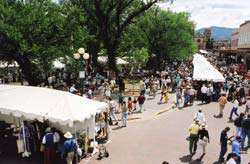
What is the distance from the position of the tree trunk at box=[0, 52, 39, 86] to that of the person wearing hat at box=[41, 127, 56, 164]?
14.1m

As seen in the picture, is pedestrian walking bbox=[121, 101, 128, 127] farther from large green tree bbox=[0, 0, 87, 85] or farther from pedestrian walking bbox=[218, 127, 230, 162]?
large green tree bbox=[0, 0, 87, 85]

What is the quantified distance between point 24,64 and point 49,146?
15.2 meters

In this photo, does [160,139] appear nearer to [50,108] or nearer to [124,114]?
[124,114]

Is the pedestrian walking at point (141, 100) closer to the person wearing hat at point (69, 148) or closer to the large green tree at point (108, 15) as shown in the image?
the person wearing hat at point (69, 148)

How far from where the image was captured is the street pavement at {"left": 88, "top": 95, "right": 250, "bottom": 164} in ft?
52.3

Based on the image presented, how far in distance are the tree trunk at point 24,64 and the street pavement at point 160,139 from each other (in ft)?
27.9

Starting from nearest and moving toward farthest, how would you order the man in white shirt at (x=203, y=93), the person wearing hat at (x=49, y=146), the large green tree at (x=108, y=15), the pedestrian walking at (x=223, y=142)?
1. the person wearing hat at (x=49, y=146)
2. the pedestrian walking at (x=223, y=142)
3. the man in white shirt at (x=203, y=93)
4. the large green tree at (x=108, y=15)

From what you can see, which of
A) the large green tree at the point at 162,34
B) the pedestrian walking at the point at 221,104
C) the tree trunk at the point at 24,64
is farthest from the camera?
the large green tree at the point at 162,34

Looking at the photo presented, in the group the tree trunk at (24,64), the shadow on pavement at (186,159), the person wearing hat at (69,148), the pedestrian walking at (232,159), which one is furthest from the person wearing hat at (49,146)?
the tree trunk at (24,64)

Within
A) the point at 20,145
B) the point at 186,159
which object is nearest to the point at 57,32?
the point at 20,145

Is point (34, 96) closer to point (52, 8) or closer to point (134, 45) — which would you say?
point (52, 8)

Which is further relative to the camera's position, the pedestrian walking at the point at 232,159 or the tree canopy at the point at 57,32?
the tree canopy at the point at 57,32

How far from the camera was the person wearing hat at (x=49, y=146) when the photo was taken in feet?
48.3

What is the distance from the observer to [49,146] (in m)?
14.8
